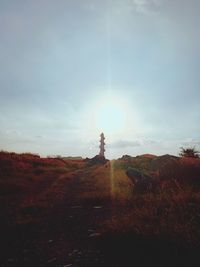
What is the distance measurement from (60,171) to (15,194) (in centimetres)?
Answer: 1303

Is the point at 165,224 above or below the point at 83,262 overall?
above

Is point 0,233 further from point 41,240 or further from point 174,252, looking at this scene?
point 174,252

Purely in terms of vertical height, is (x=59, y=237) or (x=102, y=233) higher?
(x=102, y=233)

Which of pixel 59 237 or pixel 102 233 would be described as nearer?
pixel 102 233

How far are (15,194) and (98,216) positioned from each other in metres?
6.81

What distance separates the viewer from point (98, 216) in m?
8.58

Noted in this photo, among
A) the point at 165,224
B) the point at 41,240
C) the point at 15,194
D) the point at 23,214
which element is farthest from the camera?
the point at 15,194

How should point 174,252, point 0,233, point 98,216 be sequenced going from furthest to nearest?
point 98,216
point 0,233
point 174,252

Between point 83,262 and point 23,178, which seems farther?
point 23,178

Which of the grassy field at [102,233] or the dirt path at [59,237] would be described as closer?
the grassy field at [102,233]

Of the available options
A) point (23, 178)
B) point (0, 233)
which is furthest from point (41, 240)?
point (23, 178)

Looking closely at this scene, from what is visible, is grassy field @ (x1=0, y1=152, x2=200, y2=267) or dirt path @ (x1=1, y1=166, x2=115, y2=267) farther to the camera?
dirt path @ (x1=1, y1=166, x2=115, y2=267)

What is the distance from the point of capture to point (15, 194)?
13664mm

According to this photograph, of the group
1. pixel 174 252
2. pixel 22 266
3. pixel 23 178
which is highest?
pixel 23 178
